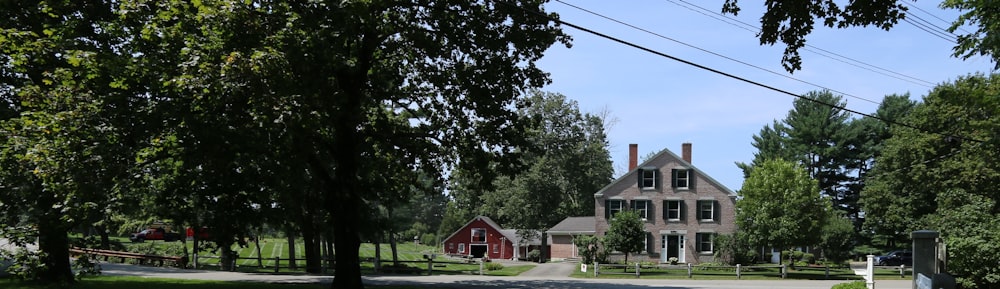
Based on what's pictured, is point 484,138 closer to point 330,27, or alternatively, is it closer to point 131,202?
point 330,27

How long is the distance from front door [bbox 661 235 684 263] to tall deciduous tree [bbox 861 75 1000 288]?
1556cm

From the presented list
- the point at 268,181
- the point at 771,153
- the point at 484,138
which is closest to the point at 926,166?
the point at 771,153

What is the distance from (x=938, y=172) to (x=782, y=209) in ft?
56.1

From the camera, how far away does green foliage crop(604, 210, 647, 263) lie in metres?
44.4

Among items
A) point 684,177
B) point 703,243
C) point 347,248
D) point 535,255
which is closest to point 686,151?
point 684,177

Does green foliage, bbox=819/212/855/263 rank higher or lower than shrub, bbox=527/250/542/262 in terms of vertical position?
higher

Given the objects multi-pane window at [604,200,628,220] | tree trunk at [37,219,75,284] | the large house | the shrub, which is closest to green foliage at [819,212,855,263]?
the large house

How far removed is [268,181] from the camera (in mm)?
18859

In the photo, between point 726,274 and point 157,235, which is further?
point 157,235

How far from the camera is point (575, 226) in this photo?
2376 inches

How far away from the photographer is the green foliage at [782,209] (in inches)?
1631

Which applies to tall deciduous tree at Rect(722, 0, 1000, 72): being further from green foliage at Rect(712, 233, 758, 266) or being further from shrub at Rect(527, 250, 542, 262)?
shrub at Rect(527, 250, 542, 262)

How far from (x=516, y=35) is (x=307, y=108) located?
273 inches

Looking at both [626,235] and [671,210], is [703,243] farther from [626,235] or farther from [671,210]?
[626,235]
